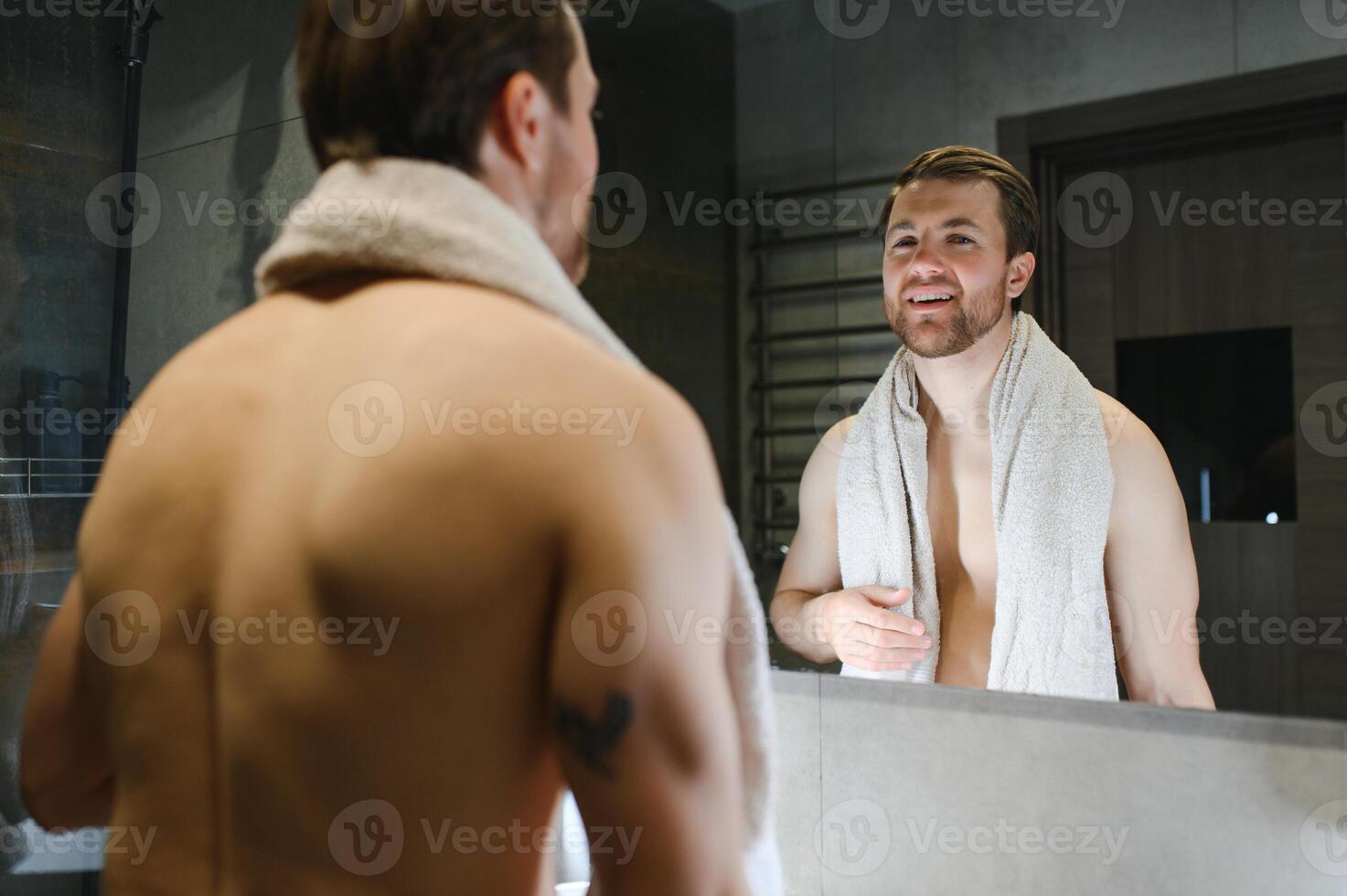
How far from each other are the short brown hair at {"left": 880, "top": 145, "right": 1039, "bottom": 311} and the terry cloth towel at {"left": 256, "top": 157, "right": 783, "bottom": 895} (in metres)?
0.70

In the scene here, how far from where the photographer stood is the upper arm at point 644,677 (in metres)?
0.49

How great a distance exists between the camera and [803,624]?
4.53 feet

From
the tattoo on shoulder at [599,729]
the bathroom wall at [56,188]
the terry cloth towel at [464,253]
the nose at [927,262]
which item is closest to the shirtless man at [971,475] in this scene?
the nose at [927,262]

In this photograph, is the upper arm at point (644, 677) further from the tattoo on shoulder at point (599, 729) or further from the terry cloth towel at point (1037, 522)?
the terry cloth towel at point (1037, 522)

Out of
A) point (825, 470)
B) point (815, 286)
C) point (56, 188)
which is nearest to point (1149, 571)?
point (825, 470)

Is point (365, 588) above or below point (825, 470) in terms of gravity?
below

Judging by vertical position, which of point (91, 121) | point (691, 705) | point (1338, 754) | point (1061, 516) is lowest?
point (1338, 754)

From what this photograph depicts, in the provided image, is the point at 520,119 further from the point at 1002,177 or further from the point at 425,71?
the point at 1002,177

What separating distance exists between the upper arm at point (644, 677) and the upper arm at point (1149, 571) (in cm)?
75

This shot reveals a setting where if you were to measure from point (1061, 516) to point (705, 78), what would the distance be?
759 mm

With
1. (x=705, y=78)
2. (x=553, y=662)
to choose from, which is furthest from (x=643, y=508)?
(x=705, y=78)

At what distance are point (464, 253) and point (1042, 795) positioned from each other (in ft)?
3.26

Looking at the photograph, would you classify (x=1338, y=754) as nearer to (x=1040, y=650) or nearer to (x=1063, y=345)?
(x=1040, y=650)

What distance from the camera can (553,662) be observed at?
Result: 0.51 meters
